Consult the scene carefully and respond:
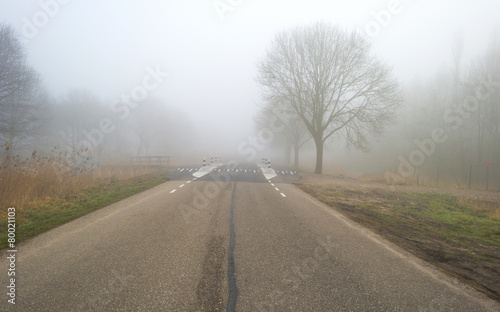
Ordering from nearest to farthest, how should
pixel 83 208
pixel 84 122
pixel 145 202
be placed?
1. pixel 83 208
2. pixel 145 202
3. pixel 84 122

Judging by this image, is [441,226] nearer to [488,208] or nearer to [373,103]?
[488,208]

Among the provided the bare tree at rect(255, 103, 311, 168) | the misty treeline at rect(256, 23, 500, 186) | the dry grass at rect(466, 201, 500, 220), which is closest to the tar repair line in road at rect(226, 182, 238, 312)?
the dry grass at rect(466, 201, 500, 220)

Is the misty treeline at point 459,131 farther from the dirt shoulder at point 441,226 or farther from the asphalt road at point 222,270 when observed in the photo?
the asphalt road at point 222,270

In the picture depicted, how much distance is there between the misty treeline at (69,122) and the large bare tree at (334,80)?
17172mm

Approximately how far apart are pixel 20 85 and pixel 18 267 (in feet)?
82.3

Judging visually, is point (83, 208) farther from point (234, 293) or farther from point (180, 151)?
point (180, 151)

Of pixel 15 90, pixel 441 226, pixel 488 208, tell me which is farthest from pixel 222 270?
pixel 15 90

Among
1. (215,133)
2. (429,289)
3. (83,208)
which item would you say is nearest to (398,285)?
(429,289)

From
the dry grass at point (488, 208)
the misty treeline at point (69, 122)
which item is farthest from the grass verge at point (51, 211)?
the dry grass at point (488, 208)

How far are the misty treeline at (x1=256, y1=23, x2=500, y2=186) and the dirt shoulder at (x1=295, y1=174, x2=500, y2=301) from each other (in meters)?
9.57

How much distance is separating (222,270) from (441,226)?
666 cm

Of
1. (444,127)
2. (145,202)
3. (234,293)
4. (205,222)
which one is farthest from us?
(444,127)

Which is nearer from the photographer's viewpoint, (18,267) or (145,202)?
(18,267)

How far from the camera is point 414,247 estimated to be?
523 cm
